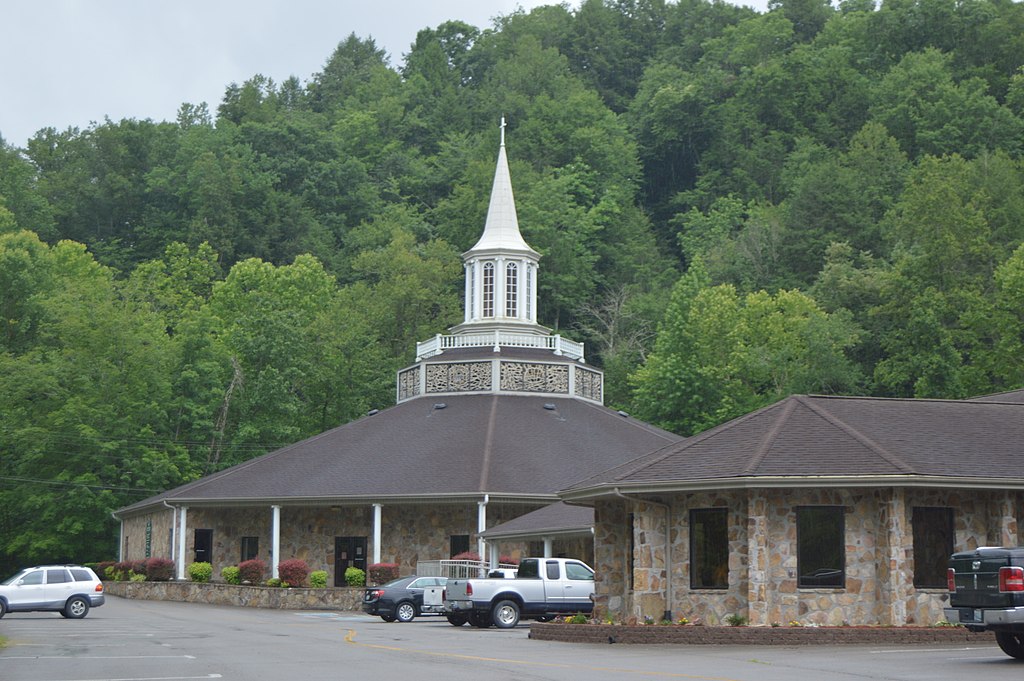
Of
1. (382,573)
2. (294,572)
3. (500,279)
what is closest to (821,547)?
(382,573)

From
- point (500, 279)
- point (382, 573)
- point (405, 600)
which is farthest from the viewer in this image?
point (500, 279)

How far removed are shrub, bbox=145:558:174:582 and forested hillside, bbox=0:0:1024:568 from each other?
12453mm

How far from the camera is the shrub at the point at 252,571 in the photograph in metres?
50.0

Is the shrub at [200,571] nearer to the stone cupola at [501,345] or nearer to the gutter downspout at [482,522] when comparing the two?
the gutter downspout at [482,522]

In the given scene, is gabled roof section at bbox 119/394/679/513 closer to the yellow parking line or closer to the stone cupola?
the stone cupola

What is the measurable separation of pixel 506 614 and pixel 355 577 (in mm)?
14662

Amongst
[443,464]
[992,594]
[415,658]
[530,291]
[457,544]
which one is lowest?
[415,658]

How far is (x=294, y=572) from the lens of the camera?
49.2 meters

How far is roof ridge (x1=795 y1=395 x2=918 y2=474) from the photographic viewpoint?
Result: 28.8 meters

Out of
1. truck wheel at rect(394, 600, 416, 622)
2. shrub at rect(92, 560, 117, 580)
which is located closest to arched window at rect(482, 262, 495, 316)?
shrub at rect(92, 560, 117, 580)

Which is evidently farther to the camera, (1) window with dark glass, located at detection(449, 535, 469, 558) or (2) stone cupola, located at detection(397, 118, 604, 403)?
(2) stone cupola, located at detection(397, 118, 604, 403)

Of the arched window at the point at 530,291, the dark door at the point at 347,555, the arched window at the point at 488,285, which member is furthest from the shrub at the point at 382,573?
the arched window at the point at 530,291

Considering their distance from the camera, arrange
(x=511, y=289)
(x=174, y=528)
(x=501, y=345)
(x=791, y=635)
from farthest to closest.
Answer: (x=511, y=289) → (x=501, y=345) → (x=174, y=528) → (x=791, y=635)

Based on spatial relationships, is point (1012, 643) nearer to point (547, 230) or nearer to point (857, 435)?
point (857, 435)
